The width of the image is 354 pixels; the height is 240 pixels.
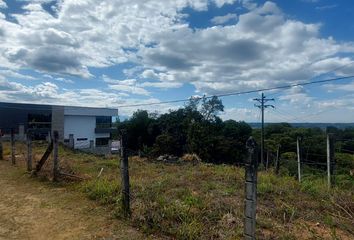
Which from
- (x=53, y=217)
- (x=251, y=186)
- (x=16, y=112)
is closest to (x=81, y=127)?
(x=16, y=112)

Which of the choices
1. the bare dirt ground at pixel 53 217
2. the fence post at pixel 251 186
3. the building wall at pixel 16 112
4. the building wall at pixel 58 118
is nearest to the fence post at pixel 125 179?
the bare dirt ground at pixel 53 217

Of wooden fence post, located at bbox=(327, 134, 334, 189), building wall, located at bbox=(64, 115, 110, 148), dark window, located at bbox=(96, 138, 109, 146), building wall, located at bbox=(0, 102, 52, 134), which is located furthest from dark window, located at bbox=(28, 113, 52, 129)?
wooden fence post, located at bbox=(327, 134, 334, 189)

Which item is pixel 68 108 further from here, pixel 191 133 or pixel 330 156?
pixel 330 156

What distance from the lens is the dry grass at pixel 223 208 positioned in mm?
4898

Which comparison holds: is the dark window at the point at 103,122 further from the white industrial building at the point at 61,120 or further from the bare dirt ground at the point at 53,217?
the bare dirt ground at the point at 53,217

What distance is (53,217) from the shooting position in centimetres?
635

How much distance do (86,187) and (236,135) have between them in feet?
135

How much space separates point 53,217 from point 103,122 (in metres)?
48.7

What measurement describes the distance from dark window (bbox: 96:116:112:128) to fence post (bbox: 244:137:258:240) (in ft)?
165

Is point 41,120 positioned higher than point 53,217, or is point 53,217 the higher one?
point 41,120

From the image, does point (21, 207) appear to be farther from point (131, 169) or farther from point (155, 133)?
point (155, 133)

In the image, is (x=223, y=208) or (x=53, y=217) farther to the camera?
(x=53, y=217)

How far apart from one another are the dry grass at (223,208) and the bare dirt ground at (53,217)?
0.29 m

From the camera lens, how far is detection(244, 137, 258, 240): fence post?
3920 mm
